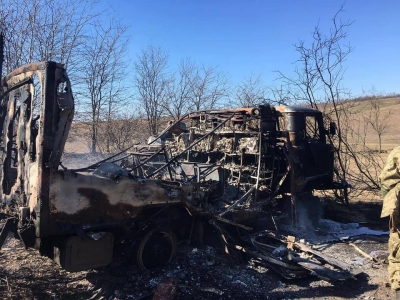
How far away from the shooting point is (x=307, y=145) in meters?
7.31

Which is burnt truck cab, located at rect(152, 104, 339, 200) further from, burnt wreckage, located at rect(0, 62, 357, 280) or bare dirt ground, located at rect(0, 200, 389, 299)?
bare dirt ground, located at rect(0, 200, 389, 299)

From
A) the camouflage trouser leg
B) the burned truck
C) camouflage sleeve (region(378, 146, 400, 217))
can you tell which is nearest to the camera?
camouflage sleeve (region(378, 146, 400, 217))

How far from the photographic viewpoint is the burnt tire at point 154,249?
4629 mm

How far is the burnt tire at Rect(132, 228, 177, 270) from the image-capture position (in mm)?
4629

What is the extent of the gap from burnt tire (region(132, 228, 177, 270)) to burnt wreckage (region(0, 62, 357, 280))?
14mm

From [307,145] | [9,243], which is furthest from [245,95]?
[9,243]

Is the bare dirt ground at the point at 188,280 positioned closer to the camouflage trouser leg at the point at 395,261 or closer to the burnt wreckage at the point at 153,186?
the burnt wreckage at the point at 153,186

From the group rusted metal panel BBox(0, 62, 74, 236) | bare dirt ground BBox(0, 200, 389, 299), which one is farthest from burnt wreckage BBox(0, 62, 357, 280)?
bare dirt ground BBox(0, 200, 389, 299)

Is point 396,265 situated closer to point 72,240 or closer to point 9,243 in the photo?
point 72,240

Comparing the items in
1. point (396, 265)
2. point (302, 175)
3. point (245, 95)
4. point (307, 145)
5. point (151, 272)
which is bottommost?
point (151, 272)

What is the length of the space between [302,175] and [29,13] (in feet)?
25.5

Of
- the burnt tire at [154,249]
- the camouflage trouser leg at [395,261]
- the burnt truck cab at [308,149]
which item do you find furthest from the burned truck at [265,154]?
the camouflage trouser leg at [395,261]

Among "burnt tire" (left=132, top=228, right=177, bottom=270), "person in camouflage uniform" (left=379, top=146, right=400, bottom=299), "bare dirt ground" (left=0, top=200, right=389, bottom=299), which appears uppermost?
Result: "person in camouflage uniform" (left=379, top=146, right=400, bottom=299)

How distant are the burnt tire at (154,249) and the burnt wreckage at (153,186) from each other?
1cm
